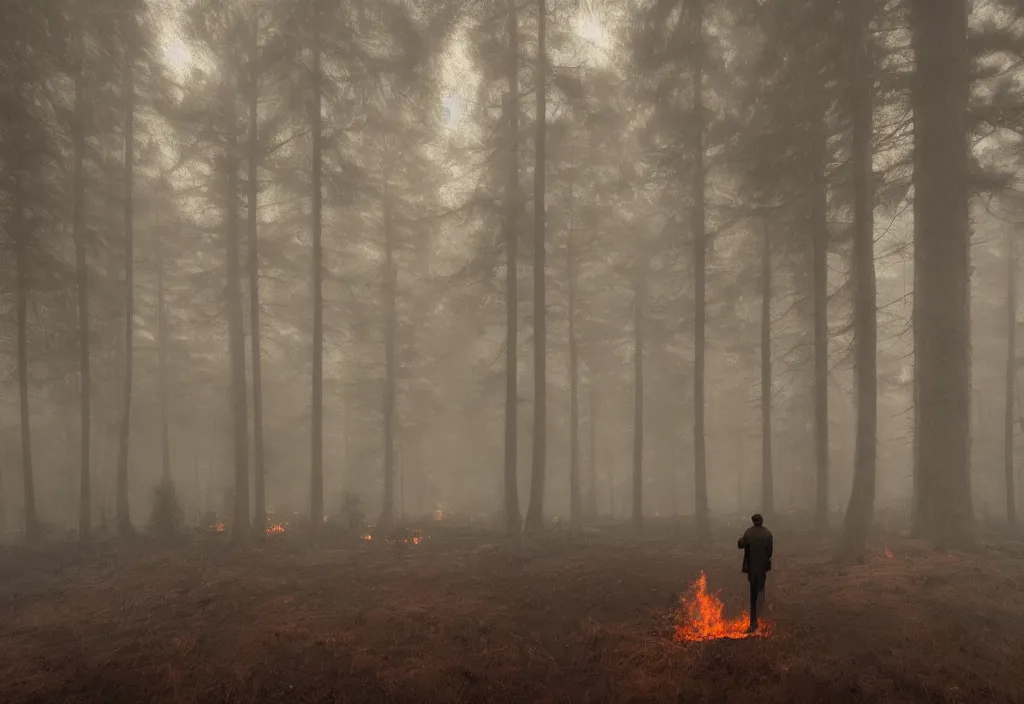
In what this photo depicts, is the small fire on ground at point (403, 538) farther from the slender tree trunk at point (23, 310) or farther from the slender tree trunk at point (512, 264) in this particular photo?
the slender tree trunk at point (23, 310)

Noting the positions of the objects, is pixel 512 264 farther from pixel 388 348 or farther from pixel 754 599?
pixel 754 599

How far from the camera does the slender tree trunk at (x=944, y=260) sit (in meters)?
12.5

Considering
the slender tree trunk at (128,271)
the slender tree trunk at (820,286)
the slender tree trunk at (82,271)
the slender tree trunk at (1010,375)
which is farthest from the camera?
the slender tree trunk at (1010,375)

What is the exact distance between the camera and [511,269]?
16547 mm

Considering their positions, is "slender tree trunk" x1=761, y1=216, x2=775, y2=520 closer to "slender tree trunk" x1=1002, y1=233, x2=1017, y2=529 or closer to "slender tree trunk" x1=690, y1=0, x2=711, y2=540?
"slender tree trunk" x1=690, y1=0, x2=711, y2=540

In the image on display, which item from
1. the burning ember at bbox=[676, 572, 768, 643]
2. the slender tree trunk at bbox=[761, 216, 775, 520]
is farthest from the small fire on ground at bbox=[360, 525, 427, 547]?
the slender tree trunk at bbox=[761, 216, 775, 520]

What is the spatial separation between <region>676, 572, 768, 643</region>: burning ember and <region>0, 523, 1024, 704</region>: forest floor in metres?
0.21

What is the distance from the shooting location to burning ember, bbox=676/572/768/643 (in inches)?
323

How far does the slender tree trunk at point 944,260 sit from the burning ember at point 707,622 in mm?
6379

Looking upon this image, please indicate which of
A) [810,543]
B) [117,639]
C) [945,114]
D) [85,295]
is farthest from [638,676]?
[85,295]

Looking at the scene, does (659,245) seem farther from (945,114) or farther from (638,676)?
(638,676)

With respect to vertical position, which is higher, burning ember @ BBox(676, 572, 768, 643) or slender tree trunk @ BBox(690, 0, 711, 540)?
slender tree trunk @ BBox(690, 0, 711, 540)

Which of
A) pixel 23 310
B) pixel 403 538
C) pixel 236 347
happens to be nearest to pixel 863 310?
pixel 403 538

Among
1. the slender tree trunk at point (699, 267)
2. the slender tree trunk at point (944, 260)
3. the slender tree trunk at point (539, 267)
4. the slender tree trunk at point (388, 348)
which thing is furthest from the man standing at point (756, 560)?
the slender tree trunk at point (388, 348)
